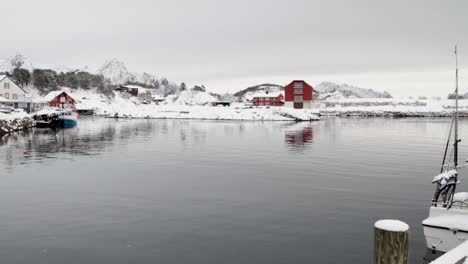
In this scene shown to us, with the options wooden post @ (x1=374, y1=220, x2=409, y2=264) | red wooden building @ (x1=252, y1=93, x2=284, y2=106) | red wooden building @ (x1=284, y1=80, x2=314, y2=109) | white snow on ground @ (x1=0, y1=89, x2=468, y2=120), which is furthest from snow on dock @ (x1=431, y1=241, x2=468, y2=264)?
red wooden building @ (x1=252, y1=93, x2=284, y2=106)

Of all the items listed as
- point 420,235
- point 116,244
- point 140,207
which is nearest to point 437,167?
point 420,235

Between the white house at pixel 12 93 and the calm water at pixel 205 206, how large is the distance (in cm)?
7767

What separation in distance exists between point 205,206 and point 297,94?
134928mm

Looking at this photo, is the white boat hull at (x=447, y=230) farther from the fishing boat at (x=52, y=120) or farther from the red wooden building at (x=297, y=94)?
the red wooden building at (x=297, y=94)

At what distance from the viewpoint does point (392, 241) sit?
307 inches

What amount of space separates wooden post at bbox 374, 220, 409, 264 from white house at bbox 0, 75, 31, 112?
Answer: 108 m

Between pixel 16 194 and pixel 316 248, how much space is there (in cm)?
1604

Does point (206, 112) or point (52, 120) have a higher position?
point (206, 112)

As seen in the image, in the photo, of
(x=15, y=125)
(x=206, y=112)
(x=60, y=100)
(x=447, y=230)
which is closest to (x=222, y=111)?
(x=206, y=112)

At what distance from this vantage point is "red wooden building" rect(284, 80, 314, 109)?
149875mm

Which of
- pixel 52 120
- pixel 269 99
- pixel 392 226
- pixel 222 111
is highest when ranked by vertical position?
pixel 269 99

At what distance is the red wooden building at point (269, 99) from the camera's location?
162 meters

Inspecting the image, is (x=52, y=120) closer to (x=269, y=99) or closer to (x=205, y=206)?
(x=205, y=206)

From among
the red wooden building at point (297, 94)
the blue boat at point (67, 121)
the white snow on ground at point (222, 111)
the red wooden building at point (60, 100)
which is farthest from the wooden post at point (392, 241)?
the red wooden building at point (60, 100)
